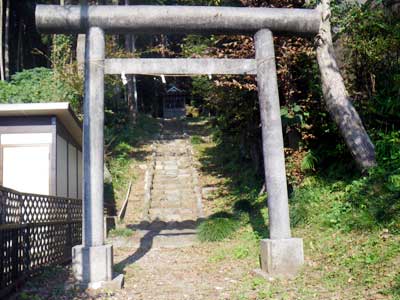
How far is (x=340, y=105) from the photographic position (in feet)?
28.3

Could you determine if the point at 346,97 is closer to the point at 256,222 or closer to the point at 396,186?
the point at 396,186

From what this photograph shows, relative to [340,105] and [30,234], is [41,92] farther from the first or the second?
[340,105]

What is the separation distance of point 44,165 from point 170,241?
3.70m

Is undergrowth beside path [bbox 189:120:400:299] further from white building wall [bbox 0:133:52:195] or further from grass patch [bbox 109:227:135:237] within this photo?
white building wall [bbox 0:133:52:195]

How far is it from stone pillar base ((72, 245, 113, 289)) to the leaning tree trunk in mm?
5132

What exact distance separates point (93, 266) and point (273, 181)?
3202 mm

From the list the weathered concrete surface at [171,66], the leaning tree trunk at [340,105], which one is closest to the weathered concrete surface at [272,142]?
the weathered concrete surface at [171,66]

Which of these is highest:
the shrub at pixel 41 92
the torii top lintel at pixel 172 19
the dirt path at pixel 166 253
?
the shrub at pixel 41 92

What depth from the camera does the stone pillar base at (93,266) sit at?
6.35 m

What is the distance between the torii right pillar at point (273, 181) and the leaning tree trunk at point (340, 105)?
6.54 ft

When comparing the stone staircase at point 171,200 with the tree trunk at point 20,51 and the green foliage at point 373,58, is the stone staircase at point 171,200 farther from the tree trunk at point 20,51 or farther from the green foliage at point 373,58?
the tree trunk at point 20,51

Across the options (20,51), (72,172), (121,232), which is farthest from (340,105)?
(20,51)

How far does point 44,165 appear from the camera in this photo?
1027 centimetres

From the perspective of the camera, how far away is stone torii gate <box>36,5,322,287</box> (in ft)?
21.7
